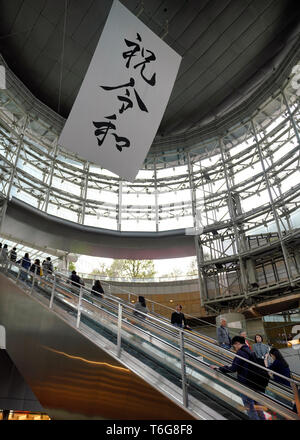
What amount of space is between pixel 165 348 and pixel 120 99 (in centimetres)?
656

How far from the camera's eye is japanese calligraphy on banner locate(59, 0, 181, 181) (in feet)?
27.0

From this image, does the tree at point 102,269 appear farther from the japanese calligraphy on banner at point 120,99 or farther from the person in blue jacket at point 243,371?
the person in blue jacket at point 243,371

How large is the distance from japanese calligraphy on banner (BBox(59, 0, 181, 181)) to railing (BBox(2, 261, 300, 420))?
355cm

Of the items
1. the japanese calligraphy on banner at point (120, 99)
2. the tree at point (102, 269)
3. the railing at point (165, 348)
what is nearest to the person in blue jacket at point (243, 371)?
the railing at point (165, 348)

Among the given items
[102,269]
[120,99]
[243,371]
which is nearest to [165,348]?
[243,371]

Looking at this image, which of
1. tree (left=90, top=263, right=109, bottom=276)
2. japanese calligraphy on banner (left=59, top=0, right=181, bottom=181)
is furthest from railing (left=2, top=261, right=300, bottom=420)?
tree (left=90, top=263, right=109, bottom=276)

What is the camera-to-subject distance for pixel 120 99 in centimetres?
870

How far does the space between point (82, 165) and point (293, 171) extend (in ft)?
52.4

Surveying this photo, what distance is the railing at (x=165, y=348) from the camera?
386 cm

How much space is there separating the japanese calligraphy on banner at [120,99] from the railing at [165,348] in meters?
3.55

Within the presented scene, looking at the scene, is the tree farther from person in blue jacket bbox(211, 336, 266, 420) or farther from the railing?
person in blue jacket bbox(211, 336, 266, 420)

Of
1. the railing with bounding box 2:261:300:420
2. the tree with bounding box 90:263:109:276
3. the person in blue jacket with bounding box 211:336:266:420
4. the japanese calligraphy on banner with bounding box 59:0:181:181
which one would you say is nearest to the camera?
the person in blue jacket with bounding box 211:336:266:420

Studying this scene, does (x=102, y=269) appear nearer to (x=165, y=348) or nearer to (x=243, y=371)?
(x=165, y=348)

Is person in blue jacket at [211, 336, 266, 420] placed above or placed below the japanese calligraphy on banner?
below
